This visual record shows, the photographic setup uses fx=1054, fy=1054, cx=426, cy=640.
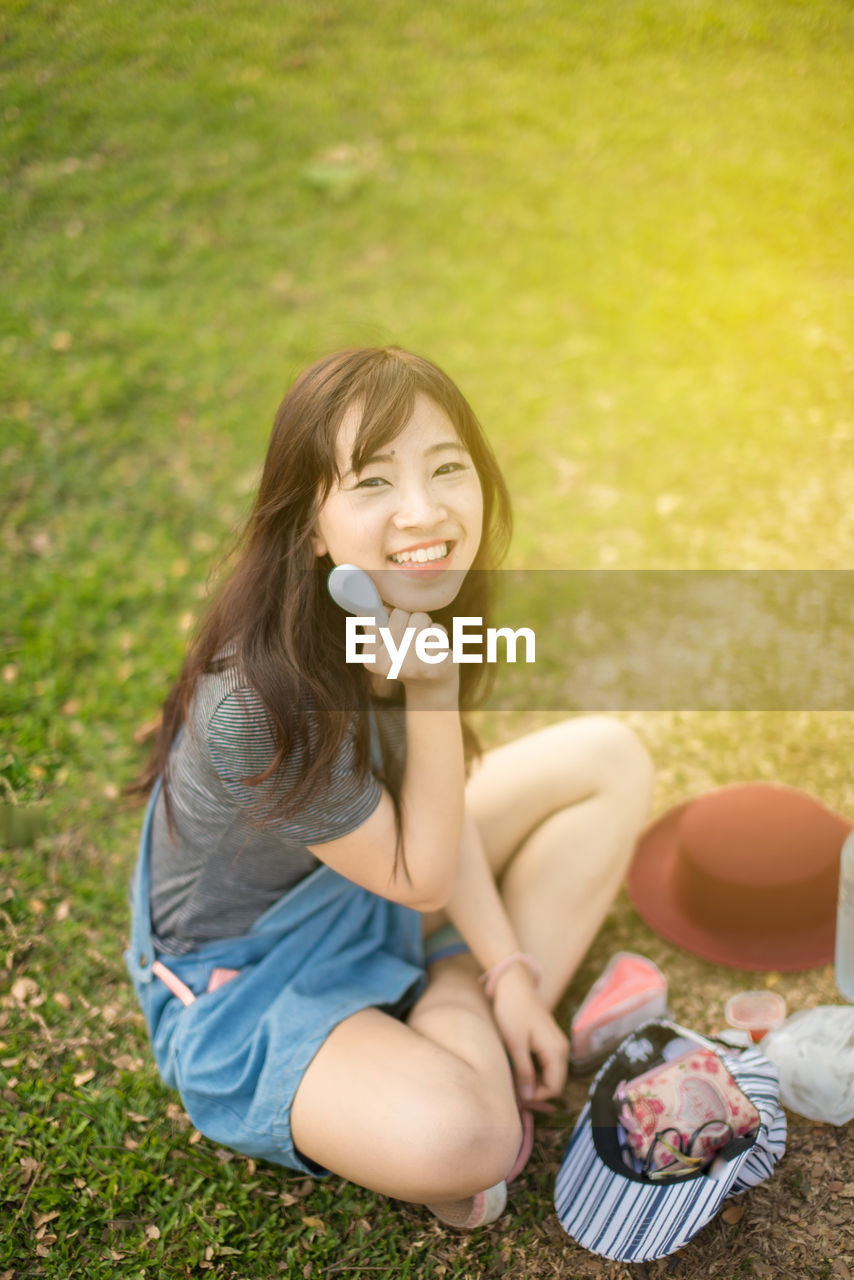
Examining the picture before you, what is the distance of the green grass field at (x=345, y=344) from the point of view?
6.52 feet

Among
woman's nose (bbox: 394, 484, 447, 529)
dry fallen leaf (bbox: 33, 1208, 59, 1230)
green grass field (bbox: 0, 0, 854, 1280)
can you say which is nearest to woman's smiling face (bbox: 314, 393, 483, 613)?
woman's nose (bbox: 394, 484, 447, 529)

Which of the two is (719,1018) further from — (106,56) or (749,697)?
(106,56)

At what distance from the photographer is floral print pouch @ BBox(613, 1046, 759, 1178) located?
1.71 metres

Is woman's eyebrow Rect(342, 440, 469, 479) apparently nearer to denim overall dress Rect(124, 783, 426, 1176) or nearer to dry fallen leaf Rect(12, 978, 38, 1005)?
denim overall dress Rect(124, 783, 426, 1176)

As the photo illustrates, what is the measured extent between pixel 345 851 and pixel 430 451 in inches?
25.6

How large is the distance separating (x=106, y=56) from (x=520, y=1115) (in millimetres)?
5291

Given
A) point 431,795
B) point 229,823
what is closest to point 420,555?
point 431,795

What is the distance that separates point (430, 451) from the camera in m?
1.61

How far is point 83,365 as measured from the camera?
13.7 ft

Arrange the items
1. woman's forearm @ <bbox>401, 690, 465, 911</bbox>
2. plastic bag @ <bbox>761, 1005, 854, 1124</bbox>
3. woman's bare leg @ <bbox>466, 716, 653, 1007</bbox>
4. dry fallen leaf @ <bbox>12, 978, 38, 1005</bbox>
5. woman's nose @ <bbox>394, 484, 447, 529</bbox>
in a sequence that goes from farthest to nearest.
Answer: dry fallen leaf @ <bbox>12, 978, 38, 1005</bbox>, woman's bare leg @ <bbox>466, 716, 653, 1007</bbox>, plastic bag @ <bbox>761, 1005, 854, 1124</bbox>, woman's forearm @ <bbox>401, 690, 465, 911</bbox>, woman's nose @ <bbox>394, 484, 447, 529</bbox>

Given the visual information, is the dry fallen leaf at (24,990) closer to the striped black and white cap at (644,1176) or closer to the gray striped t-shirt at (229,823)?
the gray striped t-shirt at (229,823)

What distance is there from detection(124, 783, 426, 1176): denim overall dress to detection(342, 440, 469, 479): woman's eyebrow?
76cm

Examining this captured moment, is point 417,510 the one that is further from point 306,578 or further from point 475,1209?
point 475,1209

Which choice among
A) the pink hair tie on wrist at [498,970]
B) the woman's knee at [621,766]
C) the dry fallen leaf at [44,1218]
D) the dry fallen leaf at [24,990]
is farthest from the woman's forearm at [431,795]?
the dry fallen leaf at [24,990]
